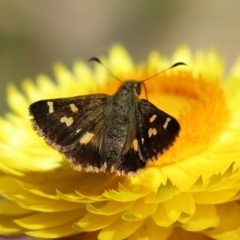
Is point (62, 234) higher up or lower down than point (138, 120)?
lower down

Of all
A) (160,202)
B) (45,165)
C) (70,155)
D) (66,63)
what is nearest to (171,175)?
(160,202)

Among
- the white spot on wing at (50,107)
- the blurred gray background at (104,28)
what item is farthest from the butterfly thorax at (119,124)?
the blurred gray background at (104,28)

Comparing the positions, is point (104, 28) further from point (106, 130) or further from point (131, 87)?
point (106, 130)

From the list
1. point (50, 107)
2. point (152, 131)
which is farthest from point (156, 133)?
point (50, 107)

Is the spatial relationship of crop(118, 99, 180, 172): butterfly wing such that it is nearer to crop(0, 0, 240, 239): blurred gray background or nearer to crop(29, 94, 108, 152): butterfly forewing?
crop(29, 94, 108, 152): butterfly forewing

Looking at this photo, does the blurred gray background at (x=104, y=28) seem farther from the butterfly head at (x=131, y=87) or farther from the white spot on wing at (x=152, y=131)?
the white spot on wing at (x=152, y=131)

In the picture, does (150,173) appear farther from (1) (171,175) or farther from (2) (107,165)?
(2) (107,165)

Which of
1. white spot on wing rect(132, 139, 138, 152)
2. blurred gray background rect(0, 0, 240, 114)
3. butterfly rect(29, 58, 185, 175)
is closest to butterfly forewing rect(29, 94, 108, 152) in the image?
butterfly rect(29, 58, 185, 175)
